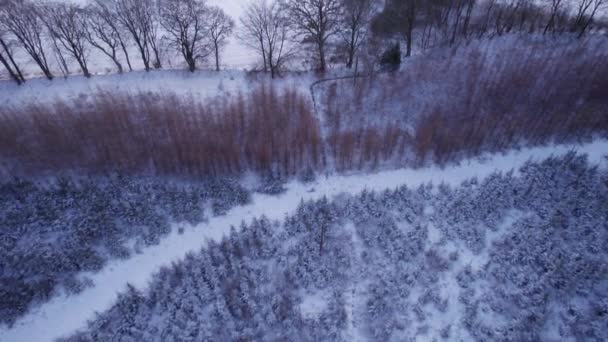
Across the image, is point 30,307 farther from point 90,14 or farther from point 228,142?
point 90,14

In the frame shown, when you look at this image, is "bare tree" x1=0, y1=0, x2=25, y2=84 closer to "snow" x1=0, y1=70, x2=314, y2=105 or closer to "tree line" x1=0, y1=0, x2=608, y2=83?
"tree line" x1=0, y1=0, x2=608, y2=83

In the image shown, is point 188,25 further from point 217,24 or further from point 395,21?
point 395,21

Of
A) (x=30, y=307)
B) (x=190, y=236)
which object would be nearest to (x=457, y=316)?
(x=190, y=236)

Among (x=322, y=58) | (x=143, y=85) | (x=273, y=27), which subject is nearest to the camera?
(x=273, y=27)

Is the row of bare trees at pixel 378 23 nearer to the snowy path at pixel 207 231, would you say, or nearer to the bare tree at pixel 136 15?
the bare tree at pixel 136 15

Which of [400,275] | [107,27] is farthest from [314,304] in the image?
[107,27]
